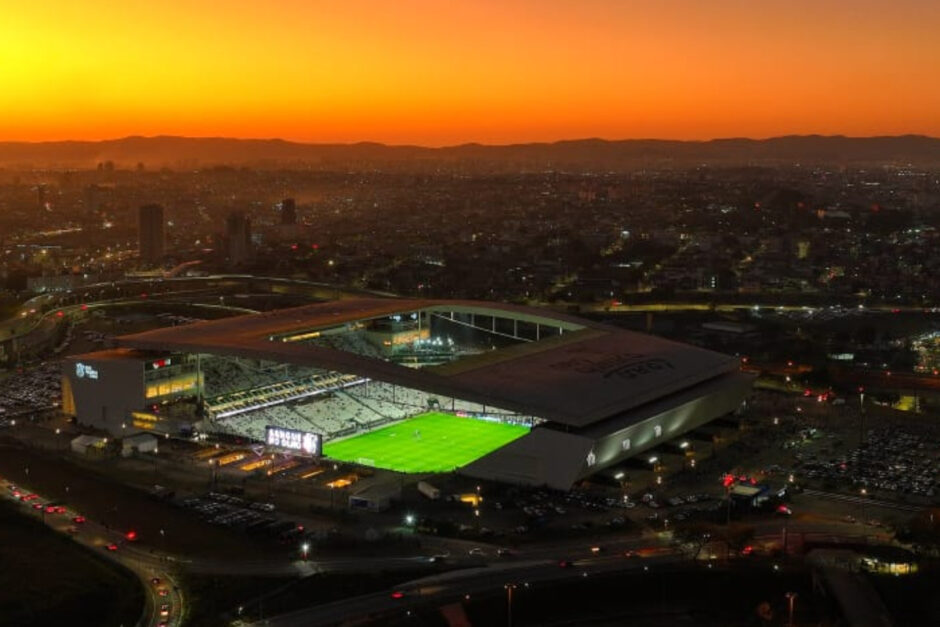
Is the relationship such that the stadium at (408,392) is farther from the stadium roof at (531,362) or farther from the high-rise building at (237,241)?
the high-rise building at (237,241)

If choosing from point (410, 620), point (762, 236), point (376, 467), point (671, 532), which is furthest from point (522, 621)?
point (762, 236)

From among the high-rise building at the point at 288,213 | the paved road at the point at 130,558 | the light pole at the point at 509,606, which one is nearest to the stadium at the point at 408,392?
the paved road at the point at 130,558

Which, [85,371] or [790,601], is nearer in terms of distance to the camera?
[790,601]

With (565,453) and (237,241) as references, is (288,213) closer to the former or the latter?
(237,241)

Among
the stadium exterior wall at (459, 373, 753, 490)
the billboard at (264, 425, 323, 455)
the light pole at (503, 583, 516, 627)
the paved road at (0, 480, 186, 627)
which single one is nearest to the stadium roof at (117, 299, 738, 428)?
the stadium exterior wall at (459, 373, 753, 490)

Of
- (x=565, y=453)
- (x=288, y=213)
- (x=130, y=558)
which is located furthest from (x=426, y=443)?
(x=288, y=213)

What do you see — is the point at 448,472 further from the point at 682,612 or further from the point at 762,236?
the point at 762,236
